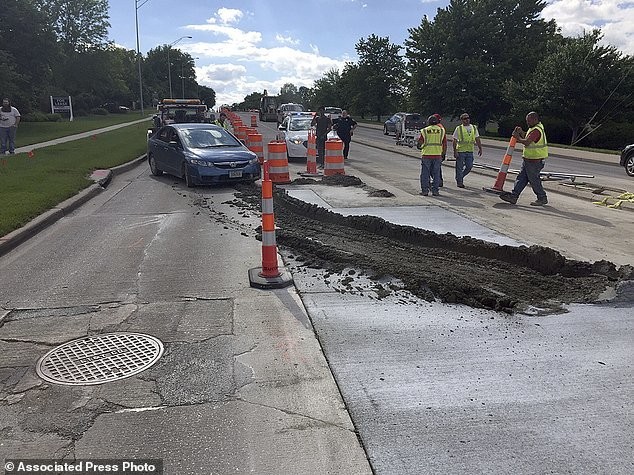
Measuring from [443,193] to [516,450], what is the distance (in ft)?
30.8

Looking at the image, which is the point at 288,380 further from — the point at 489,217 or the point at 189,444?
the point at 489,217

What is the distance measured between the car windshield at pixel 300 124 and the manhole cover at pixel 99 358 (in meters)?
16.5

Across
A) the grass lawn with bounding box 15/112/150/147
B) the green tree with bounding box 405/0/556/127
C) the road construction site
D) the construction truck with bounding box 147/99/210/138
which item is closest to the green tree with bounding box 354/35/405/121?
the green tree with bounding box 405/0/556/127

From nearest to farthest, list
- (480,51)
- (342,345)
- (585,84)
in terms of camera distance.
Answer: (342,345) < (585,84) < (480,51)

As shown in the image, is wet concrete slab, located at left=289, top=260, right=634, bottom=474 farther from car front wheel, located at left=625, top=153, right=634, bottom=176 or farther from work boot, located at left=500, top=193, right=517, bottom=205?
car front wheel, located at left=625, top=153, right=634, bottom=176

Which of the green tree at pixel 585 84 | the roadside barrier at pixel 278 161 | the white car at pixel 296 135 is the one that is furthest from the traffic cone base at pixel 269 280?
the green tree at pixel 585 84

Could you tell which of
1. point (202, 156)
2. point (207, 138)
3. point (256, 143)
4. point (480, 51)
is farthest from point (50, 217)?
point (480, 51)

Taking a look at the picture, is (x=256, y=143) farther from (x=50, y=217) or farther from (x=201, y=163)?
(x=50, y=217)

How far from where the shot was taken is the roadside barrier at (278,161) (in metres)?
12.7

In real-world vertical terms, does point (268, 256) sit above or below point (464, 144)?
below

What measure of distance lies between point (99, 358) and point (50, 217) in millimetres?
5888

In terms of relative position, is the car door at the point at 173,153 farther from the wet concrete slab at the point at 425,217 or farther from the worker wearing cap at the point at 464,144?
the worker wearing cap at the point at 464,144

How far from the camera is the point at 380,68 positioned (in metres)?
66.7

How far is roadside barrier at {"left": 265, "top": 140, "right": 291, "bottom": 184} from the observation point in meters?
12.7
